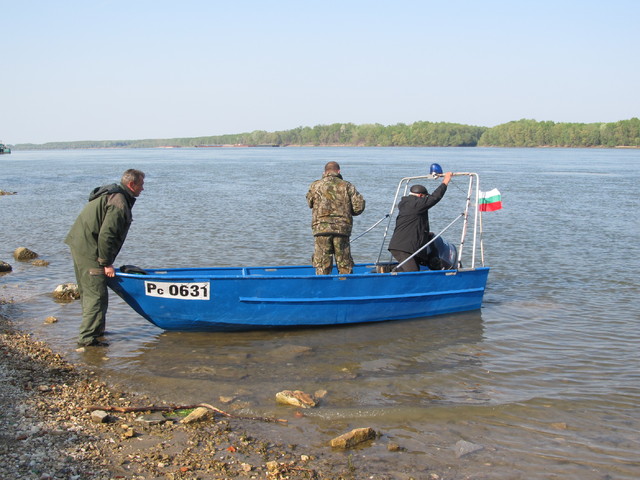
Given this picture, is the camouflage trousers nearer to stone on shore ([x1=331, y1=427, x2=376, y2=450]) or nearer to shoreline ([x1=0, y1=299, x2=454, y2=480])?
shoreline ([x1=0, y1=299, x2=454, y2=480])

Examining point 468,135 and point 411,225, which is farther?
point 468,135

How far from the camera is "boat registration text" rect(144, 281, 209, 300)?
773 centimetres

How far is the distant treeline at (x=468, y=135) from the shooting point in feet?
412

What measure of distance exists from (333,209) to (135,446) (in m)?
4.24

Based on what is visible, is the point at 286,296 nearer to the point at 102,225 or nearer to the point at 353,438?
the point at 102,225

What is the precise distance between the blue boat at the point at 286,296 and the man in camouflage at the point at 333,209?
1.50 ft

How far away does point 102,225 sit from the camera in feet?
23.4

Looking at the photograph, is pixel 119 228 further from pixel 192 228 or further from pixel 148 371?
pixel 192 228

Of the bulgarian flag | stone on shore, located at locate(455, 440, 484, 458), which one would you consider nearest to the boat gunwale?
the bulgarian flag

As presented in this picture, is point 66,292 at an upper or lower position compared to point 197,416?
upper

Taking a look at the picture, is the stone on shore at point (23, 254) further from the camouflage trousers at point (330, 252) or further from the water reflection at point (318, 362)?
the camouflage trousers at point (330, 252)

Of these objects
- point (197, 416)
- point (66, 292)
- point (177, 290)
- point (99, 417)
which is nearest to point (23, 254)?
point (66, 292)

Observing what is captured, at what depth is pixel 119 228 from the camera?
23.5 ft

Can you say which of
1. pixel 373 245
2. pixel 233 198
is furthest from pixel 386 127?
pixel 373 245
